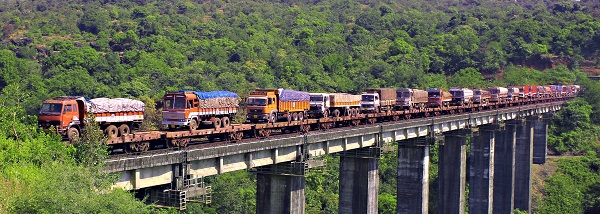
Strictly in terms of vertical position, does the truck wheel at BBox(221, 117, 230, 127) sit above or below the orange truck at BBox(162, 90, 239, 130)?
below

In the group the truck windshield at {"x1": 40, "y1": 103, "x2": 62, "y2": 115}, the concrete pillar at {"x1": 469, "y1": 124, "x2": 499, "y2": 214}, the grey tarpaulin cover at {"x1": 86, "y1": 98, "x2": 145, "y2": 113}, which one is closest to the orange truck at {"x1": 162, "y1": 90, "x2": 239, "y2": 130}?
the grey tarpaulin cover at {"x1": 86, "y1": 98, "x2": 145, "y2": 113}

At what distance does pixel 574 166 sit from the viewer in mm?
80500

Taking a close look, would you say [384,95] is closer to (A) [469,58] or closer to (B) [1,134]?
(B) [1,134]

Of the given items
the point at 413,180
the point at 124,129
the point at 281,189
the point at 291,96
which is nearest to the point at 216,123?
the point at 281,189

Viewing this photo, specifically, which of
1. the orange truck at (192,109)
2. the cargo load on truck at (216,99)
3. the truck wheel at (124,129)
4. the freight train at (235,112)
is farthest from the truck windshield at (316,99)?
the truck wheel at (124,129)

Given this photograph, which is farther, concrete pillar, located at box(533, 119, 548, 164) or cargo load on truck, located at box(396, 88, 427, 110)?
concrete pillar, located at box(533, 119, 548, 164)

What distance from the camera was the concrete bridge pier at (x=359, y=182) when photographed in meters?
41.9

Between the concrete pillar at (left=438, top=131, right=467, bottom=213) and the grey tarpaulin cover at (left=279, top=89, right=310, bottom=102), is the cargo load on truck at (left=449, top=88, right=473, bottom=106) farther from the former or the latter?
the grey tarpaulin cover at (left=279, top=89, right=310, bottom=102)

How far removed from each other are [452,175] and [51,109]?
3716cm

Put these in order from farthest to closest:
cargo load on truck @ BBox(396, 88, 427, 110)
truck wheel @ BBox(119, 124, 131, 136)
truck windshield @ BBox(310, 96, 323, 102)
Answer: cargo load on truck @ BBox(396, 88, 427, 110) → truck windshield @ BBox(310, 96, 323, 102) → truck wheel @ BBox(119, 124, 131, 136)

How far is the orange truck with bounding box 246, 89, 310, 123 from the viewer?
41.0 metres

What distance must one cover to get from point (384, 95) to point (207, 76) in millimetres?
55229

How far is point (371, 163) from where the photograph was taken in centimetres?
4266

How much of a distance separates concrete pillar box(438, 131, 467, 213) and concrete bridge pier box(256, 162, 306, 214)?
2613 centimetres
